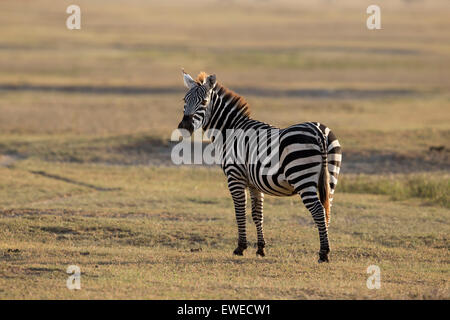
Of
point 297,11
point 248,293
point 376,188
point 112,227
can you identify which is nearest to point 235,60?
point 376,188

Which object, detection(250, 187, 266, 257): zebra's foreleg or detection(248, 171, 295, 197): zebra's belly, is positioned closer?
detection(248, 171, 295, 197): zebra's belly

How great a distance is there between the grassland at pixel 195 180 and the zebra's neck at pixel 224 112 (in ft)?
6.24

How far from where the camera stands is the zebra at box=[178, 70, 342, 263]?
9078 mm

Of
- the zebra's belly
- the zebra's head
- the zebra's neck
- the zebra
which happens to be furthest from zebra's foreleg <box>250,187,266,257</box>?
the zebra's head

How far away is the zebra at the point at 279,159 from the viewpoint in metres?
9.08

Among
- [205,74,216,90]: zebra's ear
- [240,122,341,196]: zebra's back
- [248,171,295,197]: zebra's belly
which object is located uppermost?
[205,74,216,90]: zebra's ear

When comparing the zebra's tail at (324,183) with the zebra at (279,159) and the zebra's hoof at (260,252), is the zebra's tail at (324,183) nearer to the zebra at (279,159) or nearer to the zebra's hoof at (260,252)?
the zebra at (279,159)

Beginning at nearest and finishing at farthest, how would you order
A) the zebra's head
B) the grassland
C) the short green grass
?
the short green grass
the grassland
the zebra's head

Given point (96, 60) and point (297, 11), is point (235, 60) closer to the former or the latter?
point (96, 60)

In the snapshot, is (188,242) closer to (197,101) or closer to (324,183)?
(197,101)

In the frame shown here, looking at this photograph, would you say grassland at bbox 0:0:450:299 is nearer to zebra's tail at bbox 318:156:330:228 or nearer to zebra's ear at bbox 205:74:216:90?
zebra's tail at bbox 318:156:330:228

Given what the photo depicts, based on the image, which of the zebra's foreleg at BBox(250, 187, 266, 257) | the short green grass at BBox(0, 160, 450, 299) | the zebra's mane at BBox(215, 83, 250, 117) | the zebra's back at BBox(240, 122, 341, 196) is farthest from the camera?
the zebra's mane at BBox(215, 83, 250, 117)
